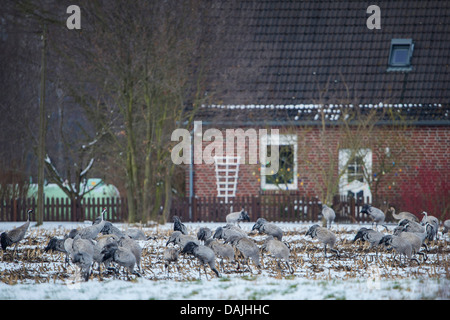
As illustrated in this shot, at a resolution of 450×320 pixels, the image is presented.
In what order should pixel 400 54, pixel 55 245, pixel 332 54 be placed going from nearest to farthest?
pixel 55 245
pixel 332 54
pixel 400 54

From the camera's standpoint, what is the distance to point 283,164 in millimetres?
24719

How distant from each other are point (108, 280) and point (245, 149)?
46.9ft

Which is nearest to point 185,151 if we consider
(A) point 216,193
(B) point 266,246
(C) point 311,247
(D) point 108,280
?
(A) point 216,193

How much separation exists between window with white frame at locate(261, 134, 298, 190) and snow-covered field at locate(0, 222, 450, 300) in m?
9.06

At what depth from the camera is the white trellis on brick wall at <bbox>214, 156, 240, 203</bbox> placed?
24609 millimetres

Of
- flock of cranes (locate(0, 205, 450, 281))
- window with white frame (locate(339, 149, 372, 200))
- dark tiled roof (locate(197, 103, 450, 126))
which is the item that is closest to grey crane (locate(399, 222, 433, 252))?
flock of cranes (locate(0, 205, 450, 281))

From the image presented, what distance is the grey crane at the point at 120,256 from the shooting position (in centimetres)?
1092

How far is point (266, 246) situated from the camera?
12.5 m

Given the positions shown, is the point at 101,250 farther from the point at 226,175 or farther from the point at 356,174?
the point at 356,174

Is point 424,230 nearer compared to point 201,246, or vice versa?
point 201,246

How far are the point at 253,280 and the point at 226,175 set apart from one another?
14.3 metres

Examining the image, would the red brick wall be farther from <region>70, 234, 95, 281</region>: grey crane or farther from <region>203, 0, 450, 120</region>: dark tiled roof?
<region>70, 234, 95, 281</region>: grey crane

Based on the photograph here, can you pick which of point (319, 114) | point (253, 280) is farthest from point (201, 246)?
point (319, 114)

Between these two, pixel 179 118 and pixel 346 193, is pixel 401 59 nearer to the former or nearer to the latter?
pixel 346 193
